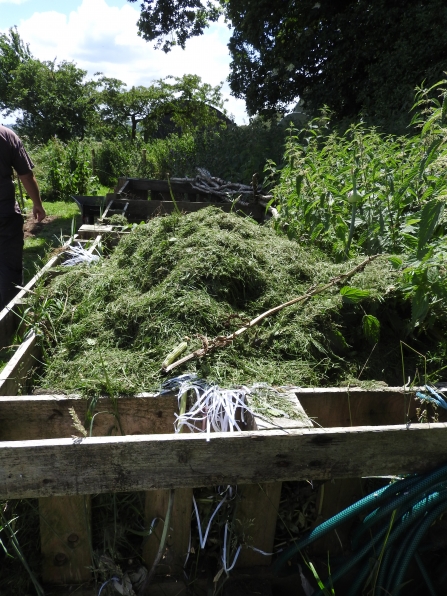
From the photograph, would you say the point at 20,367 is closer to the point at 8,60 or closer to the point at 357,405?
the point at 357,405

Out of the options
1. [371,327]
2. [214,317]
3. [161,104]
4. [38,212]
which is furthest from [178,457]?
[161,104]

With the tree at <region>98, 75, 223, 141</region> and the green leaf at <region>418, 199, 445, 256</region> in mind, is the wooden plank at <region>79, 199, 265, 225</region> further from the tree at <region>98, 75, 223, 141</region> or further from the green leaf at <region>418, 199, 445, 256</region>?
the tree at <region>98, 75, 223, 141</region>

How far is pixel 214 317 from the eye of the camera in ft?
8.23

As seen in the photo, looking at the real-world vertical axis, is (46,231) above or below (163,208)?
above

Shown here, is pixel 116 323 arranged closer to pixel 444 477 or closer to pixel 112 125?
pixel 444 477

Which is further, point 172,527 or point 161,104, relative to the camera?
point 161,104

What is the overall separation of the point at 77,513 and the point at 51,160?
15.9 meters

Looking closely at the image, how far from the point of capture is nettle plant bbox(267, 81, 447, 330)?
2344 mm

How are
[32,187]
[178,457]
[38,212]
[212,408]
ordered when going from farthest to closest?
[38,212] < [32,187] < [212,408] < [178,457]

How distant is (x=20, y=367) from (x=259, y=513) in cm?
139

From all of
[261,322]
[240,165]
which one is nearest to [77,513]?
[261,322]

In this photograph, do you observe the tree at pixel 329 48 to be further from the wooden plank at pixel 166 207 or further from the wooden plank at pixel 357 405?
the wooden plank at pixel 357 405

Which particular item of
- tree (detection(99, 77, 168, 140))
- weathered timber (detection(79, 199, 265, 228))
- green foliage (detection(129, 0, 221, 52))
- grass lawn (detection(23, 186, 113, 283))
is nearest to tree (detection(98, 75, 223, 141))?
tree (detection(99, 77, 168, 140))

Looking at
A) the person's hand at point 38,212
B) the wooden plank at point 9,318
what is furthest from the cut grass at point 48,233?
the wooden plank at point 9,318
